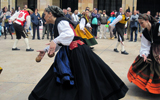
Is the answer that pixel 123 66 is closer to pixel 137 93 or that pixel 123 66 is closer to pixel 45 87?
pixel 137 93

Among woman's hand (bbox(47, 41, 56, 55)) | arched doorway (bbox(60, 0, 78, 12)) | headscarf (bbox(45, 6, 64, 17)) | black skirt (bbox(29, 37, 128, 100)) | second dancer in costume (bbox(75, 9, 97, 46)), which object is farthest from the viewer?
arched doorway (bbox(60, 0, 78, 12))

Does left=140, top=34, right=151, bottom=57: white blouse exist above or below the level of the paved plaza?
above

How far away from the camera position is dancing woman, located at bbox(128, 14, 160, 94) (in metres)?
3.96

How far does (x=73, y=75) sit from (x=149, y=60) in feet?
5.83

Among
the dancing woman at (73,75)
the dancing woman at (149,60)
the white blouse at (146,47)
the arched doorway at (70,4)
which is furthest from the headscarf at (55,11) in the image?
the arched doorway at (70,4)

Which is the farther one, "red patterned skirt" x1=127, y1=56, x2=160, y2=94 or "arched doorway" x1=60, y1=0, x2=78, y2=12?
"arched doorway" x1=60, y1=0, x2=78, y2=12

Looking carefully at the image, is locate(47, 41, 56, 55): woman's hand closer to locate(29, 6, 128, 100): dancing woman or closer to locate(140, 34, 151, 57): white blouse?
locate(29, 6, 128, 100): dancing woman

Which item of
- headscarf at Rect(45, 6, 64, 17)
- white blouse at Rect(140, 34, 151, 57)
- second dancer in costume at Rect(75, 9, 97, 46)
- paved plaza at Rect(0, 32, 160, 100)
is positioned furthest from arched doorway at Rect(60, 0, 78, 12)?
headscarf at Rect(45, 6, 64, 17)

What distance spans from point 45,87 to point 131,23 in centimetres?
1032

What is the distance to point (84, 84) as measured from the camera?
2.88 m

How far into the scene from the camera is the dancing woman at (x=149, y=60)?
3.96 metres

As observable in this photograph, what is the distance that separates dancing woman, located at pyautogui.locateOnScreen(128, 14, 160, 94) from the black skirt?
0.96 m

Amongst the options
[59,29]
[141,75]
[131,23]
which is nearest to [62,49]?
[59,29]

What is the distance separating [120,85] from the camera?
327 cm
